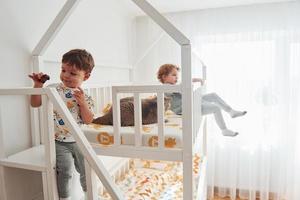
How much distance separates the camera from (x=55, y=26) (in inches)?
51.1

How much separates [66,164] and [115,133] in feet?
1.03

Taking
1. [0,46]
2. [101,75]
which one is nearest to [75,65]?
[0,46]

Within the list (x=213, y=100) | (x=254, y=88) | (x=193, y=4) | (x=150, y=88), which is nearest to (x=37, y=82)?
(x=150, y=88)

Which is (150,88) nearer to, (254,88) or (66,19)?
(66,19)

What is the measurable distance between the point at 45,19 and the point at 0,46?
1.31ft

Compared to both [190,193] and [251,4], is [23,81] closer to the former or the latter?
[190,193]

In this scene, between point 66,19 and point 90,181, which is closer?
point 90,181

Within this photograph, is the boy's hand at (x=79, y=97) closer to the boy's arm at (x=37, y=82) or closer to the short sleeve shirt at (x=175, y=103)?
the boy's arm at (x=37, y=82)

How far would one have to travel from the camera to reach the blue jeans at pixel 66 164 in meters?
1.00

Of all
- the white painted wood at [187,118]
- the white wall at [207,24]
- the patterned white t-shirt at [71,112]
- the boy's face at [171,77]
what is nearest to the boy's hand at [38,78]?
the patterned white t-shirt at [71,112]

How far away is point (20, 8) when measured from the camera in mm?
1336

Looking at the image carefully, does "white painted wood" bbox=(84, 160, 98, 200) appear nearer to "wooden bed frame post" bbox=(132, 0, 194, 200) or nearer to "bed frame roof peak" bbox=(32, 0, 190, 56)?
"wooden bed frame post" bbox=(132, 0, 194, 200)

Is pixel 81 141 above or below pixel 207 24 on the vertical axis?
below

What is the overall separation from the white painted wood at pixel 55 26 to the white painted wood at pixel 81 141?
21.6 inches
